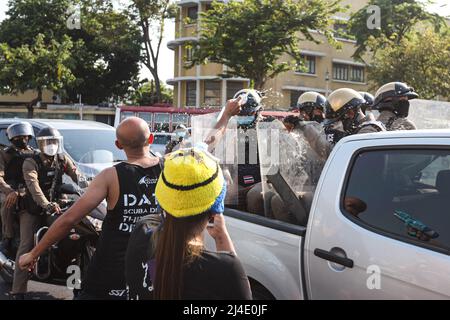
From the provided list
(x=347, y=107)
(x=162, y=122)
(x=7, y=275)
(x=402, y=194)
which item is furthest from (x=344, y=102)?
(x=162, y=122)

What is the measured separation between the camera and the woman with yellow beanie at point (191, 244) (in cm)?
178

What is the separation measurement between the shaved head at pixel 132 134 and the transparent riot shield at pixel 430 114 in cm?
265

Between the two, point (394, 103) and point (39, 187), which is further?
point (39, 187)

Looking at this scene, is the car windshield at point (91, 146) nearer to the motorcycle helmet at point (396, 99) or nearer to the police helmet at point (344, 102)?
the police helmet at point (344, 102)

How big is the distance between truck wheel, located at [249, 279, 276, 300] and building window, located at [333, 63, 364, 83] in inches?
1326

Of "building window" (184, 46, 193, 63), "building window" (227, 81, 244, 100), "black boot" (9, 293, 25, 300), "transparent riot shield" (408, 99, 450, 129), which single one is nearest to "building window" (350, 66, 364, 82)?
"building window" (227, 81, 244, 100)

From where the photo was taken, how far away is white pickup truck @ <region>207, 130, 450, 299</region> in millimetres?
2443

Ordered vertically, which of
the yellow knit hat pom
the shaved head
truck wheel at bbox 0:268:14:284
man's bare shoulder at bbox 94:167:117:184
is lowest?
truck wheel at bbox 0:268:14:284

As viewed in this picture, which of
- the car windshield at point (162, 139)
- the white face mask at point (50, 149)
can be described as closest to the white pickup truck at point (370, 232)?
the white face mask at point (50, 149)

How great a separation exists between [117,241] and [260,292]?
907 millimetres

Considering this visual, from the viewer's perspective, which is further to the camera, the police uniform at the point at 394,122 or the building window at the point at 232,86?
the building window at the point at 232,86

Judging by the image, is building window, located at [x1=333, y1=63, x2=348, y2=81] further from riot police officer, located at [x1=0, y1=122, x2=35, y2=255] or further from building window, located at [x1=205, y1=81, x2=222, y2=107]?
riot police officer, located at [x1=0, y1=122, x2=35, y2=255]

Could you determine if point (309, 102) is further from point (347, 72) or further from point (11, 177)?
point (347, 72)

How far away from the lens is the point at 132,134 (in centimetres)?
299
